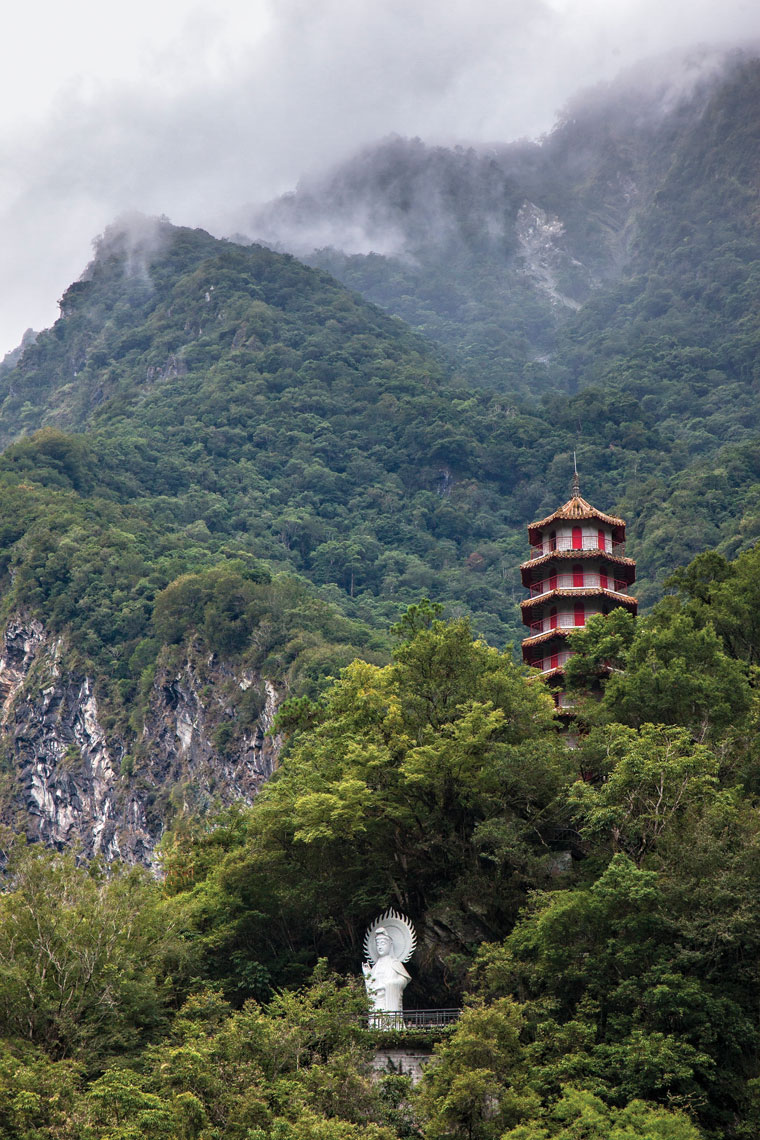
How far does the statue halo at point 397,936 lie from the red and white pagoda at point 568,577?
14.6 meters

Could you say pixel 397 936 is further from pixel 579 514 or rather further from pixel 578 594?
pixel 579 514

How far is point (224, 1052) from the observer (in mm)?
27797

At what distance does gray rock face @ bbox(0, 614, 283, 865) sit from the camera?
79.9m

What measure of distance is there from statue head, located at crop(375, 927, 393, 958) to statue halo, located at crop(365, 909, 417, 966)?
0.30 feet

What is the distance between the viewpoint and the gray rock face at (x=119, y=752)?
262ft

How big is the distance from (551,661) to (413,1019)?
60.8ft

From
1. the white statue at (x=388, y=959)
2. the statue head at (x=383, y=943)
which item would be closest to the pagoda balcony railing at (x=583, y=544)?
the white statue at (x=388, y=959)

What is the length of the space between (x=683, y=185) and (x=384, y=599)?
3298 inches

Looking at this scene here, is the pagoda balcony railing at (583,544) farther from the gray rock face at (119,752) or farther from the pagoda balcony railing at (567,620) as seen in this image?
the gray rock face at (119,752)

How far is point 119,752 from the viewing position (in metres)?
86.3

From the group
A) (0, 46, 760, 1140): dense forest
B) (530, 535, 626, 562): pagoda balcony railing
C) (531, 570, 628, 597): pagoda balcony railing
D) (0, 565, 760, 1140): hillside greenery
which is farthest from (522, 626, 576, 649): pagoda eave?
(0, 565, 760, 1140): hillside greenery

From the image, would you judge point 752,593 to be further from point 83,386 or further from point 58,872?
point 83,386

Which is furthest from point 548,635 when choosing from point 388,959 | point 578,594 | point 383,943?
point 388,959

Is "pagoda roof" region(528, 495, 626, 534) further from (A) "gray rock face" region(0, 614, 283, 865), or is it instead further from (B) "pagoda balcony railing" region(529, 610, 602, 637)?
(A) "gray rock face" region(0, 614, 283, 865)
